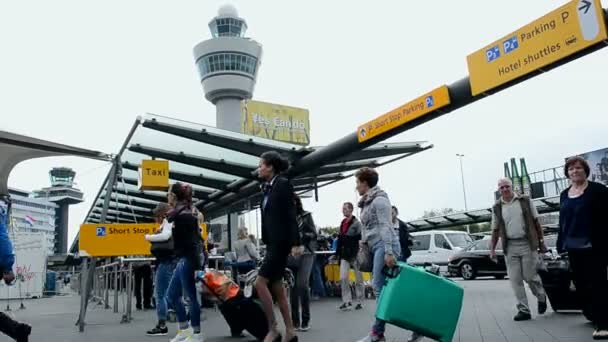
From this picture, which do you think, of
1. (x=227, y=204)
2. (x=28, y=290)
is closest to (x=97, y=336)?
(x=227, y=204)

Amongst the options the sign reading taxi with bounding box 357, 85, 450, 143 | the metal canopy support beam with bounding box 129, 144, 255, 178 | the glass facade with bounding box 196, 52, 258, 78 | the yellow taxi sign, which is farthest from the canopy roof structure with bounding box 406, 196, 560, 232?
the glass facade with bounding box 196, 52, 258, 78

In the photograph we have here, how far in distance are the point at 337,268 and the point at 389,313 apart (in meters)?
7.64

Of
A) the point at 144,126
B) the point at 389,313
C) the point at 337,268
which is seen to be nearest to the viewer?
the point at 389,313

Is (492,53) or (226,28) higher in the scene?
(226,28)

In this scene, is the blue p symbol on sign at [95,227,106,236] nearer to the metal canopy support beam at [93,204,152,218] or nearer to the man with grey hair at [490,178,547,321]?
the man with grey hair at [490,178,547,321]

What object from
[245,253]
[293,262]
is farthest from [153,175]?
[293,262]

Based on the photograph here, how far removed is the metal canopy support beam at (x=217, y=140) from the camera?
1138cm

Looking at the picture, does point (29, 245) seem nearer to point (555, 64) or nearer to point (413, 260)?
point (413, 260)

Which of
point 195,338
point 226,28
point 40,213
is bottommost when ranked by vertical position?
point 195,338

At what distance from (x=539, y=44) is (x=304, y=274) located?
4926 mm

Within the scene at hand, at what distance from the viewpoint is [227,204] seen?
63.2 ft

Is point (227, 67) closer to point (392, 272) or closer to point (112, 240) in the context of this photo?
point (112, 240)

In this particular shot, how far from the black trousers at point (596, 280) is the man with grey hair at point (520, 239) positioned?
1442 mm

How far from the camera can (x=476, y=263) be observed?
1705 cm
